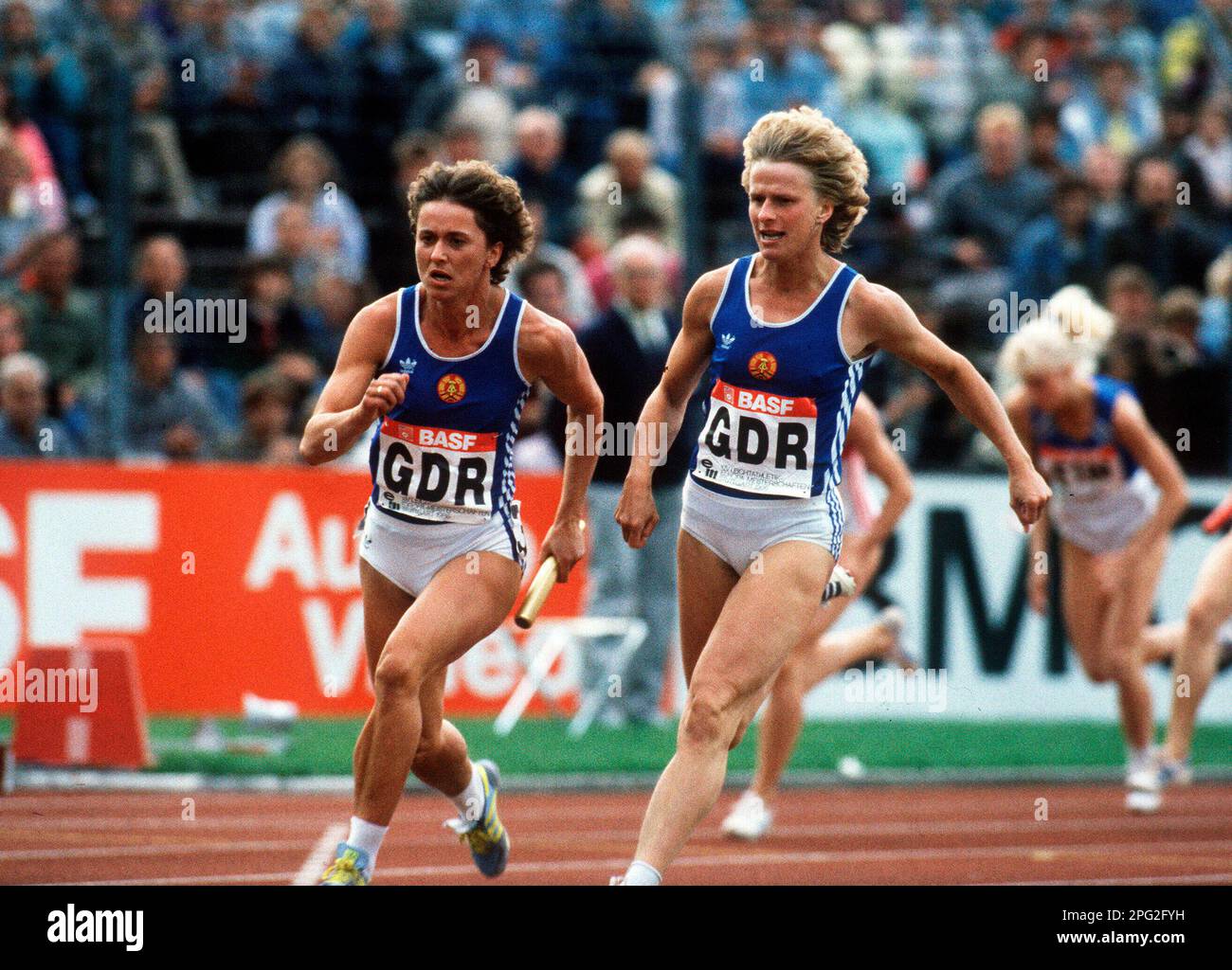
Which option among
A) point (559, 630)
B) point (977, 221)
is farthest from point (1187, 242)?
point (559, 630)

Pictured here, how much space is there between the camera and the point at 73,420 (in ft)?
48.3

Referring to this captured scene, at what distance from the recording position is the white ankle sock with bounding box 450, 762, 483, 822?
319 inches

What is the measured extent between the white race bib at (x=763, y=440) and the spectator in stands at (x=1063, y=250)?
10224mm

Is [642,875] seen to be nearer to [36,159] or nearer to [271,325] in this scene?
[271,325]

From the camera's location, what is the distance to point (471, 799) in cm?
810

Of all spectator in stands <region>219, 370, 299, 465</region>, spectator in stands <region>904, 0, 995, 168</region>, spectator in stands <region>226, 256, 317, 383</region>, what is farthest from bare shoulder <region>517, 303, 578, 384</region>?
spectator in stands <region>904, 0, 995, 168</region>

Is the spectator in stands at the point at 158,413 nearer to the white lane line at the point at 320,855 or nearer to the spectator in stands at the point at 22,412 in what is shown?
the spectator in stands at the point at 22,412

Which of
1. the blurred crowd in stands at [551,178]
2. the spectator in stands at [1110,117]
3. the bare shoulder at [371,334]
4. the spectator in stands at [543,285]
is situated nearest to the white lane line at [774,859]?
the bare shoulder at [371,334]

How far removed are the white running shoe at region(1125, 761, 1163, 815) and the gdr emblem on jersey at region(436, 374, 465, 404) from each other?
556 centimetres

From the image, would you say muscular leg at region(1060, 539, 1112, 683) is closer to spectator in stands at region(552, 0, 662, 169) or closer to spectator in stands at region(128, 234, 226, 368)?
spectator in stands at region(128, 234, 226, 368)

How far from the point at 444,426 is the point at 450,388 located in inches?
5.3

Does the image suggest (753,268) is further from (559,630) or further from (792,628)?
(559,630)

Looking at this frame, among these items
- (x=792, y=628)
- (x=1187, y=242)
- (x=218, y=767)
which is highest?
(x=1187, y=242)
